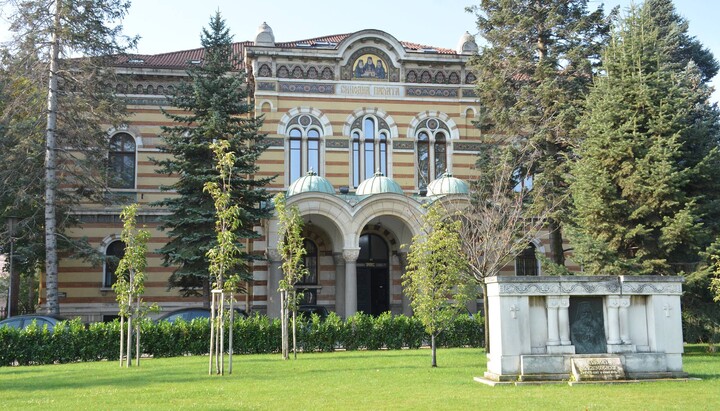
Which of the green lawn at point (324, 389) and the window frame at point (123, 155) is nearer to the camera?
the green lawn at point (324, 389)

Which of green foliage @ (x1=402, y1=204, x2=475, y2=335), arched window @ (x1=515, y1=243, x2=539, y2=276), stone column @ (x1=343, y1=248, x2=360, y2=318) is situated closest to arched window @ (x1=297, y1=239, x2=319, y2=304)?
stone column @ (x1=343, y1=248, x2=360, y2=318)

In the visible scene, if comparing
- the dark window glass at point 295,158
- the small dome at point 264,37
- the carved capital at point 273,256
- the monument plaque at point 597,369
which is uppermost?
the small dome at point 264,37

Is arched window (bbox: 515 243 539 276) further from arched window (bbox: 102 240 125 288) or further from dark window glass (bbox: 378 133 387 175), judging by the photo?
arched window (bbox: 102 240 125 288)

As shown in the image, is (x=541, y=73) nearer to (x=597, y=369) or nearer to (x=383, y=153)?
(x=383, y=153)

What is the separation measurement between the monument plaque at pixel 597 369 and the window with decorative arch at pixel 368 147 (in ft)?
61.8

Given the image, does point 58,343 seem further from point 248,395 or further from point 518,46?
point 518,46

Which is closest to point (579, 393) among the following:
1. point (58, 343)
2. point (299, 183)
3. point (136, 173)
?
point (58, 343)

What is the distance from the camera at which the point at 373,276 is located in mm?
32594

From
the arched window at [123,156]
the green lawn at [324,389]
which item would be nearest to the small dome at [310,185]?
the arched window at [123,156]

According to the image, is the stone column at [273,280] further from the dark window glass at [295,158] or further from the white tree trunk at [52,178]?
the white tree trunk at [52,178]

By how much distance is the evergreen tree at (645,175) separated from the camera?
19.8 m

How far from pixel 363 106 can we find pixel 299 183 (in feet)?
16.8

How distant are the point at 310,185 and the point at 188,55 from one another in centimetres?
1210

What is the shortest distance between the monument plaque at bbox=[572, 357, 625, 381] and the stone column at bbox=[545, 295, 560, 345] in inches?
20.3
